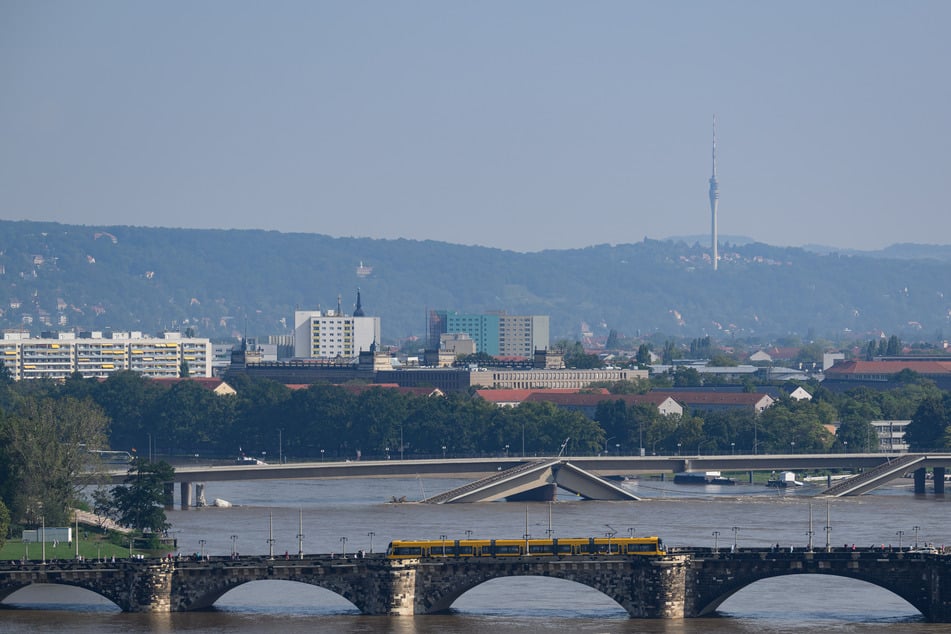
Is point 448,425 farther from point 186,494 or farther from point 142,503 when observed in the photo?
point 142,503

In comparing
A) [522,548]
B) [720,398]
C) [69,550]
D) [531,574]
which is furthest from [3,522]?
[720,398]

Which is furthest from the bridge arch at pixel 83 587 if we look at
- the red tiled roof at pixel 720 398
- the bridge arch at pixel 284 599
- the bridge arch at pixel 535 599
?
the red tiled roof at pixel 720 398

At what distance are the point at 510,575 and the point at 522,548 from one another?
1.04 metres

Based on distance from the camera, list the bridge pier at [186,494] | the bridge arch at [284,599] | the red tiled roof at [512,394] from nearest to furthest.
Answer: the bridge arch at [284,599]
the bridge pier at [186,494]
the red tiled roof at [512,394]

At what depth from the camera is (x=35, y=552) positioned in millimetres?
82688

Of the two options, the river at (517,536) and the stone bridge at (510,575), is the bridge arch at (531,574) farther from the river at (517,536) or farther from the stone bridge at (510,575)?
the river at (517,536)

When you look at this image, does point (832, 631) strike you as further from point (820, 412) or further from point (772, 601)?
point (820, 412)

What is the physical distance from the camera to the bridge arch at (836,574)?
7069cm

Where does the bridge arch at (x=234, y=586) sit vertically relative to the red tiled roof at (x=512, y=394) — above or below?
below

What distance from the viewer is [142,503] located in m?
95.9

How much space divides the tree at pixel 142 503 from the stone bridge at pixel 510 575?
2144 cm

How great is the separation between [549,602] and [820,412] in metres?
90.5

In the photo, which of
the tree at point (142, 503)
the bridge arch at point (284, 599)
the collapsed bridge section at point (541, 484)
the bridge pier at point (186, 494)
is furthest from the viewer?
the collapsed bridge section at point (541, 484)

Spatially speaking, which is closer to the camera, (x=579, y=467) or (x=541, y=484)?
(x=541, y=484)
